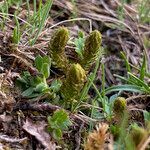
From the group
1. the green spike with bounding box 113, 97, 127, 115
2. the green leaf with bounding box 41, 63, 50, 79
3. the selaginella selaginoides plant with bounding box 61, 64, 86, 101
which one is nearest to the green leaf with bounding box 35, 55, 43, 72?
the green leaf with bounding box 41, 63, 50, 79

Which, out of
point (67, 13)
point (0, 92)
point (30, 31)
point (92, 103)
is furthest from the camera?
point (67, 13)

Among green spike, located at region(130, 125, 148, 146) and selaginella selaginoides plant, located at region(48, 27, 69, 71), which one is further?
selaginella selaginoides plant, located at region(48, 27, 69, 71)

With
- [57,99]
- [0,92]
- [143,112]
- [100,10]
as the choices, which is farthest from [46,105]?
[100,10]

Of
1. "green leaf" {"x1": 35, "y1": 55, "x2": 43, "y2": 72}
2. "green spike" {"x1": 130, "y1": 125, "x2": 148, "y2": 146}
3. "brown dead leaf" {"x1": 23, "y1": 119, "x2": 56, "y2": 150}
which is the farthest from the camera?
"green leaf" {"x1": 35, "y1": 55, "x2": 43, "y2": 72}

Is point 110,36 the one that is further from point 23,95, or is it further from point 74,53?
point 23,95

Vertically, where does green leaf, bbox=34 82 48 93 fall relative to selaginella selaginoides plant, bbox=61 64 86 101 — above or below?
below

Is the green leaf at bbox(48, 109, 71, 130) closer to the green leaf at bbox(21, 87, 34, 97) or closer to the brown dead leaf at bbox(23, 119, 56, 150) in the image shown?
Answer: the brown dead leaf at bbox(23, 119, 56, 150)

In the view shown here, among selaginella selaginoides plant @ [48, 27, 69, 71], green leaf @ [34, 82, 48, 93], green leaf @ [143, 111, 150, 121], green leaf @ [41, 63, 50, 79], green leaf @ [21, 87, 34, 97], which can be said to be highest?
selaginella selaginoides plant @ [48, 27, 69, 71]
